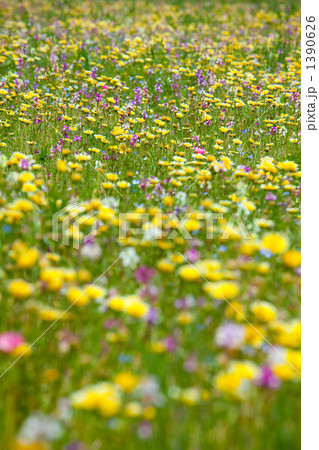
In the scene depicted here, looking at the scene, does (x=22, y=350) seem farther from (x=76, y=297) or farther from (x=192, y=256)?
(x=192, y=256)

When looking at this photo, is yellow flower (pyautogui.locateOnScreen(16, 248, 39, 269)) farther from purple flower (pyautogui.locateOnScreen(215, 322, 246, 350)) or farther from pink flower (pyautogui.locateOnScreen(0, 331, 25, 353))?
purple flower (pyautogui.locateOnScreen(215, 322, 246, 350))

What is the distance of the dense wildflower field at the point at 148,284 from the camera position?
→ 1481 mm

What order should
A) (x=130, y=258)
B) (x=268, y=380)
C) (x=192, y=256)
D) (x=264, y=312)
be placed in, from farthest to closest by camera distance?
(x=130, y=258)
(x=192, y=256)
(x=264, y=312)
(x=268, y=380)

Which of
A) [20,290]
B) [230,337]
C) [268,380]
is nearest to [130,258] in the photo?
[20,290]

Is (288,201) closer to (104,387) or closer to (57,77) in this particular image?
(104,387)

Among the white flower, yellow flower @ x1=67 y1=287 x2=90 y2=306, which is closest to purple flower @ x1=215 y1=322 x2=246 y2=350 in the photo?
yellow flower @ x1=67 y1=287 x2=90 y2=306

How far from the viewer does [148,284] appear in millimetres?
2137

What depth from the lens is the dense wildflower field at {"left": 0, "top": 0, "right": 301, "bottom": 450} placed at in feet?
4.86

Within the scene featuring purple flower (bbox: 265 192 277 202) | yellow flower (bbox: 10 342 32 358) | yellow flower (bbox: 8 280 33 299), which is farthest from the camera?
purple flower (bbox: 265 192 277 202)

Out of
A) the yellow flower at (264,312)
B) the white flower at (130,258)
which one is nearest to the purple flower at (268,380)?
the yellow flower at (264,312)

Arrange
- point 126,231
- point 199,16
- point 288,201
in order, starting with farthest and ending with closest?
point 199,16
point 288,201
point 126,231
